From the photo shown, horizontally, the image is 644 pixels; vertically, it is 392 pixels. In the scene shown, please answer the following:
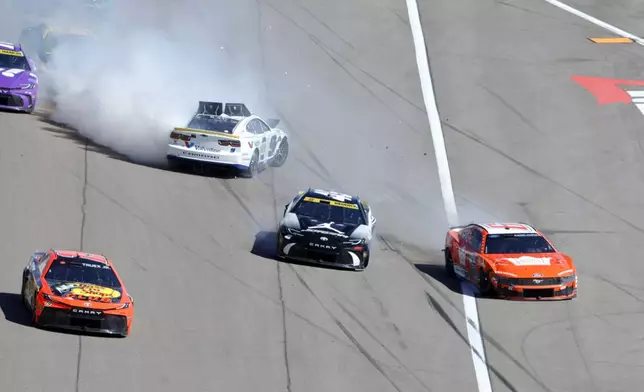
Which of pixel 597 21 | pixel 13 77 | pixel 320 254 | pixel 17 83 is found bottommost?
pixel 320 254

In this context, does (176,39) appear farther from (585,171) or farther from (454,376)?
(454,376)

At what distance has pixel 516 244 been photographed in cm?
2109

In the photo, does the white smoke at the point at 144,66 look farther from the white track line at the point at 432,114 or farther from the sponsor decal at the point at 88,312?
the sponsor decal at the point at 88,312

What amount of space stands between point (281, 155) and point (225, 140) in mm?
2124

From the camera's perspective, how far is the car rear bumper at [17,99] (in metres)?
25.8

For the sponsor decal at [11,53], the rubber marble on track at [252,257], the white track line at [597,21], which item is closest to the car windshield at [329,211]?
the rubber marble on track at [252,257]

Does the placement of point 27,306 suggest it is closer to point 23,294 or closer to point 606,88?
point 23,294

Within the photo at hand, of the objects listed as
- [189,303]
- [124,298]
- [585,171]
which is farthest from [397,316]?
[585,171]

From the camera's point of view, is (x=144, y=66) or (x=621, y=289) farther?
(x=144, y=66)

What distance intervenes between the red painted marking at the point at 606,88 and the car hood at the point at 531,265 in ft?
34.2

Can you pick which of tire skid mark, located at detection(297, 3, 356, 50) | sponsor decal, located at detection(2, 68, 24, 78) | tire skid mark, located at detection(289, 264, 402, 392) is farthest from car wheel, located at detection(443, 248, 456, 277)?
tire skid mark, located at detection(297, 3, 356, 50)

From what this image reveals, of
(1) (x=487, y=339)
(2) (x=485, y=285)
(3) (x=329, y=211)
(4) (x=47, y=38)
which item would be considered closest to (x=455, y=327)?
(1) (x=487, y=339)

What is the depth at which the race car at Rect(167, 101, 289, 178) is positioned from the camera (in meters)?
24.3

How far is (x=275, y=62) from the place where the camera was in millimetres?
31453
